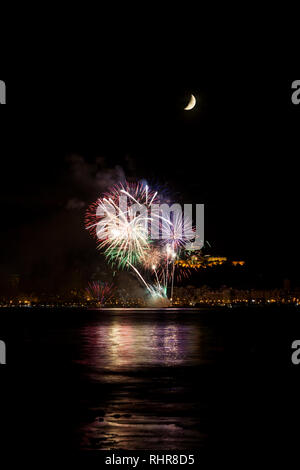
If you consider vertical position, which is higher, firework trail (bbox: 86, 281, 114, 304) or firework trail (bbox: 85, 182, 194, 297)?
firework trail (bbox: 85, 182, 194, 297)

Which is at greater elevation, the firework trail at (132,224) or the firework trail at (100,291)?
the firework trail at (132,224)

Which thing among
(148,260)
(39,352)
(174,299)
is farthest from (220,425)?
(174,299)

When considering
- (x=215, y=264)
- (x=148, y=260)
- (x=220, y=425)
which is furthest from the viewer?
(x=215, y=264)

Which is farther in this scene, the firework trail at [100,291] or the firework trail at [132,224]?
the firework trail at [100,291]

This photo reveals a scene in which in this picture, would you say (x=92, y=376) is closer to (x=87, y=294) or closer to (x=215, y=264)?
(x=87, y=294)

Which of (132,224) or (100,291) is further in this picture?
(100,291)

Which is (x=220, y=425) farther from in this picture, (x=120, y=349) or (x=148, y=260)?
(x=148, y=260)

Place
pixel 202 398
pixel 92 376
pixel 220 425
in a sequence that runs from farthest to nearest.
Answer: pixel 92 376 → pixel 202 398 → pixel 220 425

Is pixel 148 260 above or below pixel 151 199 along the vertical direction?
below

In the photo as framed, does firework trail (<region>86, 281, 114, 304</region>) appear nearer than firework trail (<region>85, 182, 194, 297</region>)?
No
